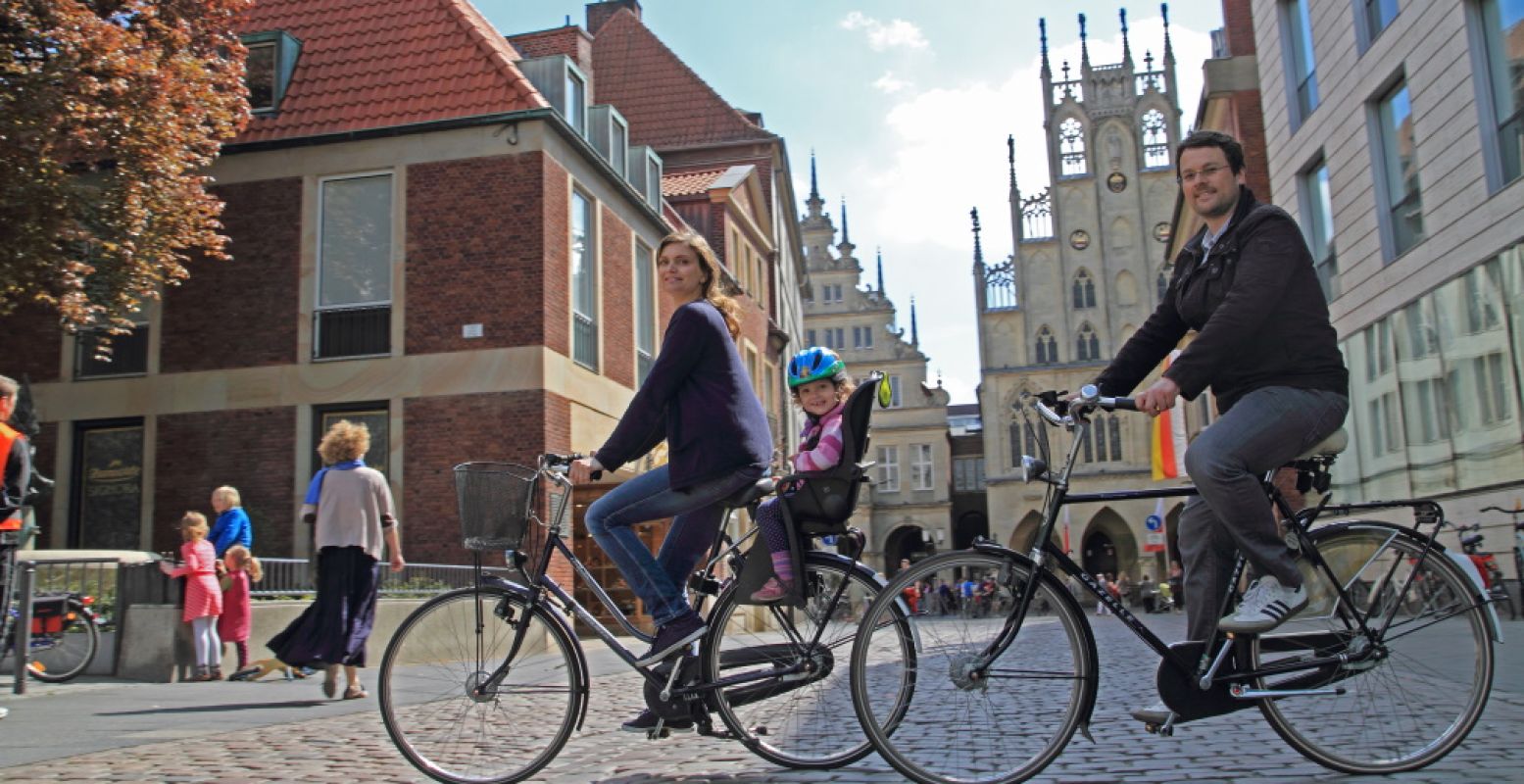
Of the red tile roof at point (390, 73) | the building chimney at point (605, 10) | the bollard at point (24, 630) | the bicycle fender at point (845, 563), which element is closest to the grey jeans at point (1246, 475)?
the bicycle fender at point (845, 563)

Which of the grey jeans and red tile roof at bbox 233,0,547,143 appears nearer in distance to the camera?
the grey jeans

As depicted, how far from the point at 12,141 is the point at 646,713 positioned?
33.7 ft

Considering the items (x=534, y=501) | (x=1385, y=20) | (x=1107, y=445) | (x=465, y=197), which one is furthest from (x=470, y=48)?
(x=1107, y=445)

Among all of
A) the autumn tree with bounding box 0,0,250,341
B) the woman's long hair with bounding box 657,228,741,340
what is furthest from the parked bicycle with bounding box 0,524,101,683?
the woman's long hair with bounding box 657,228,741,340

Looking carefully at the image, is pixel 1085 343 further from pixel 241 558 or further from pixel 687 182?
pixel 241 558

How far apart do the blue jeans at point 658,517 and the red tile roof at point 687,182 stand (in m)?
24.6

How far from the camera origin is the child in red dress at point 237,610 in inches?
409

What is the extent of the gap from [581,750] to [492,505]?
1.52 meters

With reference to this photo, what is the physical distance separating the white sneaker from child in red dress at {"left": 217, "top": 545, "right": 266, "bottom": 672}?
859 cm

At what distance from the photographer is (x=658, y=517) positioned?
4.55 meters

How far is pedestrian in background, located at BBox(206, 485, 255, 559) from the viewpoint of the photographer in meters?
10.6

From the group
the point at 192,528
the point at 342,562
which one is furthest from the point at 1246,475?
the point at 192,528

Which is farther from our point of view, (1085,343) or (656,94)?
(1085,343)

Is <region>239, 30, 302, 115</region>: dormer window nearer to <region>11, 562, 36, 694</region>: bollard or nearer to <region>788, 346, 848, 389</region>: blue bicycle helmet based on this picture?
<region>11, 562, 36, 694</region>: bollard
